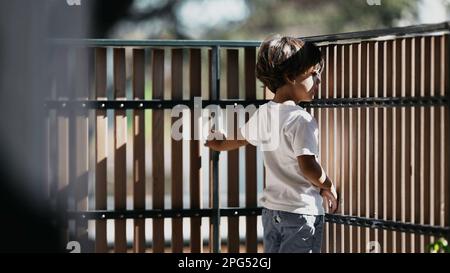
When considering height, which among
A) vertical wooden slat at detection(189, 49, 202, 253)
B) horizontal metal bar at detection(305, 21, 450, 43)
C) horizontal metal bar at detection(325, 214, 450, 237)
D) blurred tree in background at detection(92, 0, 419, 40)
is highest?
blurred tree in background at detection(92, 0, 419, 40)

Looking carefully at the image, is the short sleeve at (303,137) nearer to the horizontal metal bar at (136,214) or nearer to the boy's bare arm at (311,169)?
the boy's bare arm at (311,169)

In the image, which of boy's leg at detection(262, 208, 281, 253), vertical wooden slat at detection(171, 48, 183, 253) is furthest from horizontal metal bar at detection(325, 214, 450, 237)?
vertical wooden slat at detection(171, 48, 183, 253)

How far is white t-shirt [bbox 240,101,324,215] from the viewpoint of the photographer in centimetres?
500

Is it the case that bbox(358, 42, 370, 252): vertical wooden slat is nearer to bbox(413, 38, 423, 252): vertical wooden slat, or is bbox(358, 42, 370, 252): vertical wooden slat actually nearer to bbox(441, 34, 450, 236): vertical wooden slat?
bbox(413, 38, 423, 252): vertical wooden slat

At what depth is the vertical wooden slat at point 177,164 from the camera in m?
6.41

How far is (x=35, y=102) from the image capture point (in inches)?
249

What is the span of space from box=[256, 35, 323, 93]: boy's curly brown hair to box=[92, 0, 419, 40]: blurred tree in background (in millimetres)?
7874

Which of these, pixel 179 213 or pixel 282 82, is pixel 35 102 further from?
pixel 282 82

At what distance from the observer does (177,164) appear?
6449mm

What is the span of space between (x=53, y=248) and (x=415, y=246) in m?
2.38

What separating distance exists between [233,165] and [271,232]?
1.45 meters

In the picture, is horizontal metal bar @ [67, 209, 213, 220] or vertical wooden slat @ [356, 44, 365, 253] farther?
horizontal metal bar @ [67, 209, 213, 220]

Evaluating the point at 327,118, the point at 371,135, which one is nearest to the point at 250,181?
the point at 327,118

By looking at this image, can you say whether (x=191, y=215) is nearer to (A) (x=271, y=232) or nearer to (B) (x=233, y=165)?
(B) (x=233, y=165)
